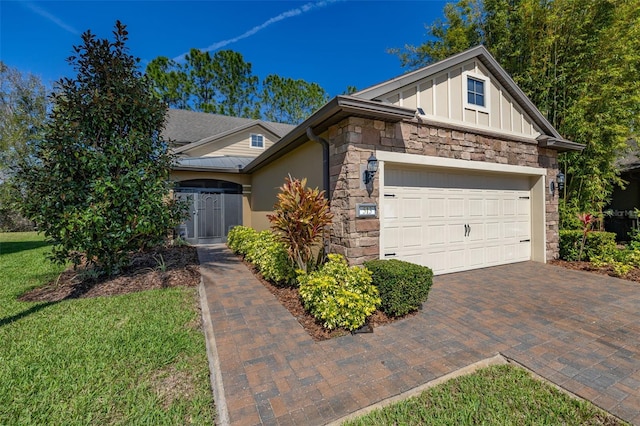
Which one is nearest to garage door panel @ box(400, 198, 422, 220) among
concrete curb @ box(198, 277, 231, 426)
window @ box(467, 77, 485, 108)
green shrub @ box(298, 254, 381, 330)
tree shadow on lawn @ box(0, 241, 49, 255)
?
green shrub @ box(298, 254, 381, 330)

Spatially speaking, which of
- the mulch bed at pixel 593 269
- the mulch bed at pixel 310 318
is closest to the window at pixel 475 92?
the mulch bed at pixel 593 269

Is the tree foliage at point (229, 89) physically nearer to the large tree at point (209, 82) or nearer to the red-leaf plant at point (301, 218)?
the large tree at point (209, 82)

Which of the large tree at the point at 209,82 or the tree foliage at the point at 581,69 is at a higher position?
the large tree at the point at 209,82

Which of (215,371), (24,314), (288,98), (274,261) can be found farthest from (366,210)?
(288,98)

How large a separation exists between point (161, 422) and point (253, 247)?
5216 mm

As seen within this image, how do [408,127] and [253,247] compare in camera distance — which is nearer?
[408,127]

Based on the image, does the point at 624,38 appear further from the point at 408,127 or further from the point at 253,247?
the point at 253,247

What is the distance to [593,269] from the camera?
20.5 ft

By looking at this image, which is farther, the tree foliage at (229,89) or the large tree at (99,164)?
the tree foliage at (229,89)

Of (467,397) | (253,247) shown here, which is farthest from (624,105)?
(253,247)

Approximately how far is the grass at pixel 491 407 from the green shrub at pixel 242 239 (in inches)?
242

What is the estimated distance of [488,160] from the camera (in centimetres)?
623

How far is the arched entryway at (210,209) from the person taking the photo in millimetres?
11070

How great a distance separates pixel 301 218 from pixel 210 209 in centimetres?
804
